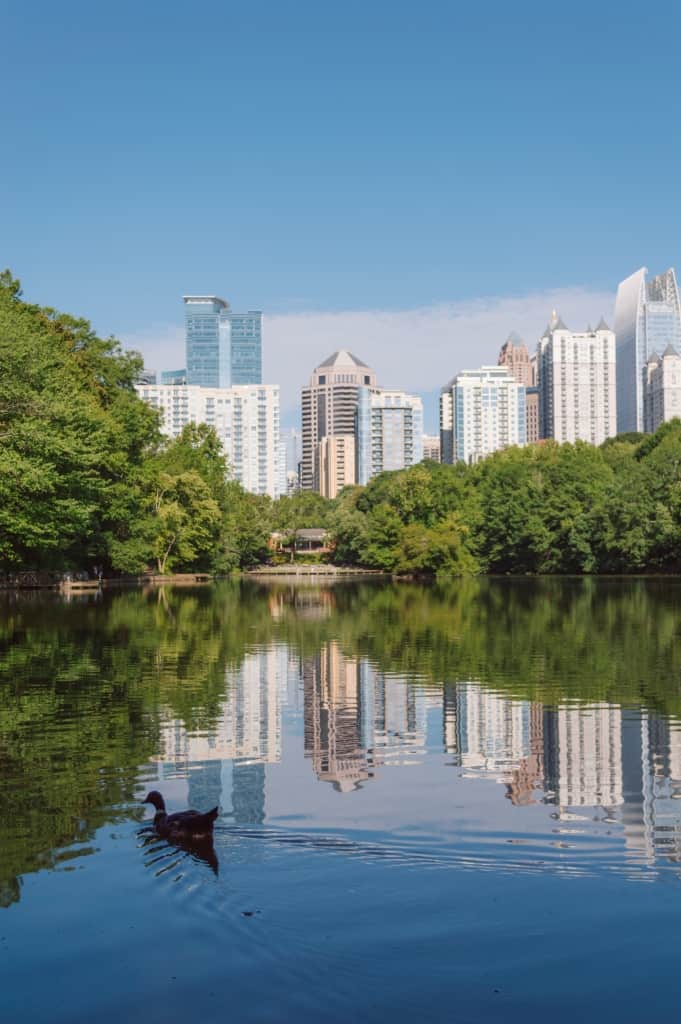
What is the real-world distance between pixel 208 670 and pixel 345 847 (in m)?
13.1

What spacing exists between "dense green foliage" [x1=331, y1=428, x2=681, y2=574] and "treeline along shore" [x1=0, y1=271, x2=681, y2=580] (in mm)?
170

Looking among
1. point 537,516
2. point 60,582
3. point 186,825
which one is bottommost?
point 186,825

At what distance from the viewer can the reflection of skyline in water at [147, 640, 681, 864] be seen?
10.2 meters

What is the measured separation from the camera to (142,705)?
53.4ft

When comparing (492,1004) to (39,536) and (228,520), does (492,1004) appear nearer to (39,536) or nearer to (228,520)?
(39,536)

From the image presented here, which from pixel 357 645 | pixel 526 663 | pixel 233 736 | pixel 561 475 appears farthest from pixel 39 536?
pixel 561 475

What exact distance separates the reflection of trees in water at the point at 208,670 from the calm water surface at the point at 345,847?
0.08m

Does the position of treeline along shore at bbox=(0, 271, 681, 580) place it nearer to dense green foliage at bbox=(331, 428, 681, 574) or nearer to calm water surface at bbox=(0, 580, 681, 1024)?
dense green foliage at bbox=(331, 428, 681, 574)

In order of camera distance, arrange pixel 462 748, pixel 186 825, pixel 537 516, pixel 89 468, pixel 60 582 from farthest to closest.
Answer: pixel 537 516, pixel 60 582, pixel 89 468, pixel 462 748, pixel 186 825

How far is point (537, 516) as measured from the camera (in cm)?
9500

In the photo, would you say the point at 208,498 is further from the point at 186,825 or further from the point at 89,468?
the point at 186,825

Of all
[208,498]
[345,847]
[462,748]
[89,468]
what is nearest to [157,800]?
[345,847]

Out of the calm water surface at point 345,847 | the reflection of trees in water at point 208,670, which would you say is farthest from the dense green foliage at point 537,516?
the calm water surface at point 345,847

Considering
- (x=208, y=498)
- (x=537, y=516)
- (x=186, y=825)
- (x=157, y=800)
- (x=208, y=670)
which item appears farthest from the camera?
(x=537, y=516)
